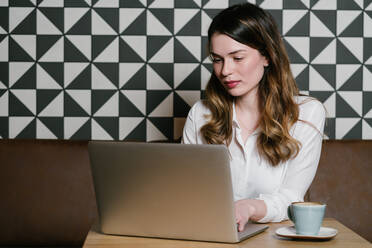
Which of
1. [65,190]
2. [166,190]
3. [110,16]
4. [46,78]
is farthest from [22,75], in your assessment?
[166,190]

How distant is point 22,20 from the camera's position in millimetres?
2080

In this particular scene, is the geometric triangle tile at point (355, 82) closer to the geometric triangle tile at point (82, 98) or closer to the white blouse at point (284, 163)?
the white blouse at point (284, 163)

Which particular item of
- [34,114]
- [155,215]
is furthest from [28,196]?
[155,215]

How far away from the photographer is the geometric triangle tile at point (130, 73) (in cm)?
209

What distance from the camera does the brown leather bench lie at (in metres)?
1.83

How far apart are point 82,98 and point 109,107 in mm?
134

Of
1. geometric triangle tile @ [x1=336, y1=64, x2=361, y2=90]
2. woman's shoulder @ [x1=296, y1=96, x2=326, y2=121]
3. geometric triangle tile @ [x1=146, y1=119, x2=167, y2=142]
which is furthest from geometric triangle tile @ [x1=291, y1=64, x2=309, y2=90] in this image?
geometric triangle tile @ [x1=146, y1=119, x2=167, y2=142]

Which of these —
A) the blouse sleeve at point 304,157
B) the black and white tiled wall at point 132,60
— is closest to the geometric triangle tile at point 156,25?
the black and white tiled wall at point 132,60

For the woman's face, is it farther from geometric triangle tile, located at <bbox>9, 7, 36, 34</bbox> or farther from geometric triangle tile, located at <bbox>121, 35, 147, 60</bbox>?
geometric triangle tile, located at <bbox>9, 7, 36, 34</bbox>

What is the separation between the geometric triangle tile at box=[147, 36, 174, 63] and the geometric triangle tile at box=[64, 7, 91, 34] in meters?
0.30

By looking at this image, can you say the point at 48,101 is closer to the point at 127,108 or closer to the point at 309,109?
the point at 127,108

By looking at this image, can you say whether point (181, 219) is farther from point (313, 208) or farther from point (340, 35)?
point (340, 35)

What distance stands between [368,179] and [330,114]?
0.39 m

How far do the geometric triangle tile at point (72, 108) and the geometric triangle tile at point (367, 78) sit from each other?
132 centimetres
